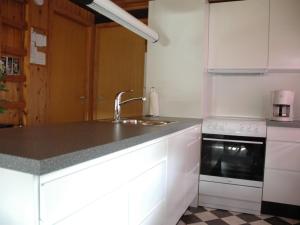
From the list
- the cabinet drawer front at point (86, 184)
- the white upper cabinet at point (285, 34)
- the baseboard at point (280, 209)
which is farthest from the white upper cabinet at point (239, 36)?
the cabinet drawer front at point (86, 184)

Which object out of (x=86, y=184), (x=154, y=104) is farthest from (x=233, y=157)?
(x=86, y=184)

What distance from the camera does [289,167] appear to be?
2.43m

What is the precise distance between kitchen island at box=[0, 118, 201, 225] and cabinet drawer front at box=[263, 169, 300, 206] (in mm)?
1154

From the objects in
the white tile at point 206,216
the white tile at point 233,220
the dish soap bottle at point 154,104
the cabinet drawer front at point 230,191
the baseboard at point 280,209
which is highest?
the dish soap bottle at point 154,104

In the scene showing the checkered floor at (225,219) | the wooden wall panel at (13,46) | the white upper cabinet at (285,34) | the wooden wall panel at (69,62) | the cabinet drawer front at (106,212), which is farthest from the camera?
the wooden wall panel at (69,62)

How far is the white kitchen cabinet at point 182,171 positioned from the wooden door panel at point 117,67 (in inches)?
54.8

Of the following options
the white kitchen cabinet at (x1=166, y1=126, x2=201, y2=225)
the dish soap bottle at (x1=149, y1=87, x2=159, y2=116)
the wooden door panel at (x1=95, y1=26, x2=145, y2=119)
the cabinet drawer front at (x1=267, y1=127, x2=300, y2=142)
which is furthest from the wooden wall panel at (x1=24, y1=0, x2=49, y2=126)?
the cabinet drawer front at (x1=267, y1=127, x2=300, y2=142)

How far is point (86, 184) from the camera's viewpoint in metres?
0.95

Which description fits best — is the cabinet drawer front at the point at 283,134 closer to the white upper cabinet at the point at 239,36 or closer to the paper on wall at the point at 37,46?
the white upper cabinet at the point at 239,36

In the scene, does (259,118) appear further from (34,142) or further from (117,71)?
(34,142)

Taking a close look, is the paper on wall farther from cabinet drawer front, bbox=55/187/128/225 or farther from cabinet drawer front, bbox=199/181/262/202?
cabinet drawer front, bbox=55/187/128/225

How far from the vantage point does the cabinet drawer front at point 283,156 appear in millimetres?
2410

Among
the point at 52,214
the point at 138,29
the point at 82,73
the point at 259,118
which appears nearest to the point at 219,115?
the point at 259,118

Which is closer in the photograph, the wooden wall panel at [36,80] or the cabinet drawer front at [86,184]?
the cabinet drawer front at [86,184]
